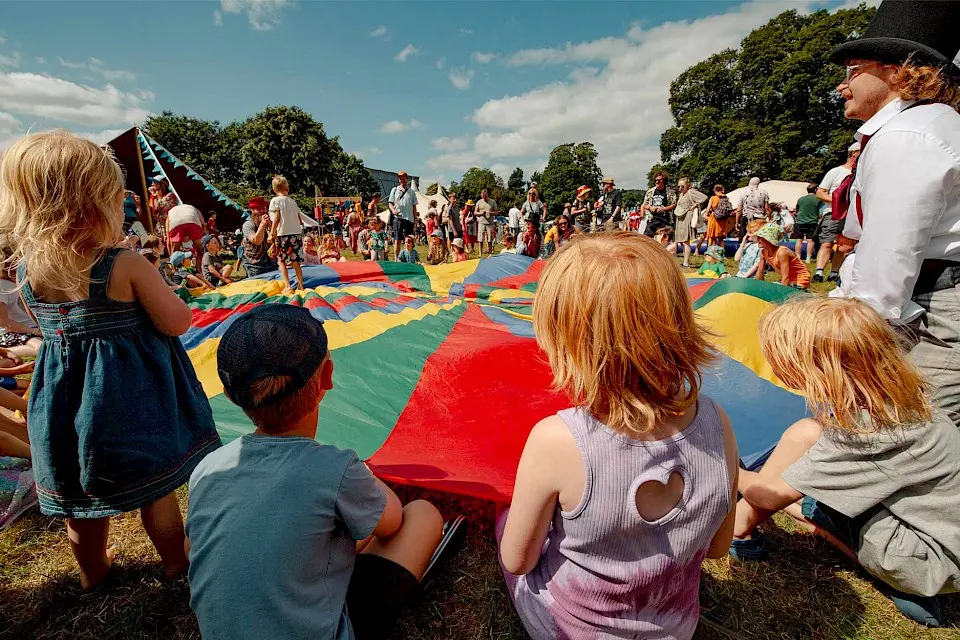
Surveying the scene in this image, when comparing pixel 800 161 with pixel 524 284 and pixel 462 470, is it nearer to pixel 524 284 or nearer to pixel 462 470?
pixel 524 284

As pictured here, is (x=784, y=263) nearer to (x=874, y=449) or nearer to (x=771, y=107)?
(x=874, y=449)

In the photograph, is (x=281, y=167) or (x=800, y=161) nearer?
(x=800, y=161)

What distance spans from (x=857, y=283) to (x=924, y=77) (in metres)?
0.62

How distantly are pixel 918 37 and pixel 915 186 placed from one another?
54cm

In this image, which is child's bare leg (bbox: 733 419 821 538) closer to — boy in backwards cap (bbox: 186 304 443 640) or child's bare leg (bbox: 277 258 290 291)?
boy in backwards cap (bbox: 186 304 443 640)

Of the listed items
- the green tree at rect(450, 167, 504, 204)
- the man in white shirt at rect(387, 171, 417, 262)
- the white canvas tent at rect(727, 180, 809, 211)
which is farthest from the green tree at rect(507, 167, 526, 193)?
the man in white shirt at rect(387, 171, 417, 262)

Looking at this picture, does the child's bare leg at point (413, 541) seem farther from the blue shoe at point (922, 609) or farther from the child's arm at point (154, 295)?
the blue shoe at point (922, 609)

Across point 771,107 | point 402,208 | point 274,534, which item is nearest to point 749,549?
point 274,534

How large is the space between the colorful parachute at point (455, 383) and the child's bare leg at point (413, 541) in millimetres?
224

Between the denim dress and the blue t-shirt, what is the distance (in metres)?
0.51

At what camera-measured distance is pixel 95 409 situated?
4.25ft

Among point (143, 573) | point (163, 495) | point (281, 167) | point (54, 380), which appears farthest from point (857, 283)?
point (281, 167)

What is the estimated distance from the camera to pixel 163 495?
1426mm

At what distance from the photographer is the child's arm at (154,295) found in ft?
4.42
